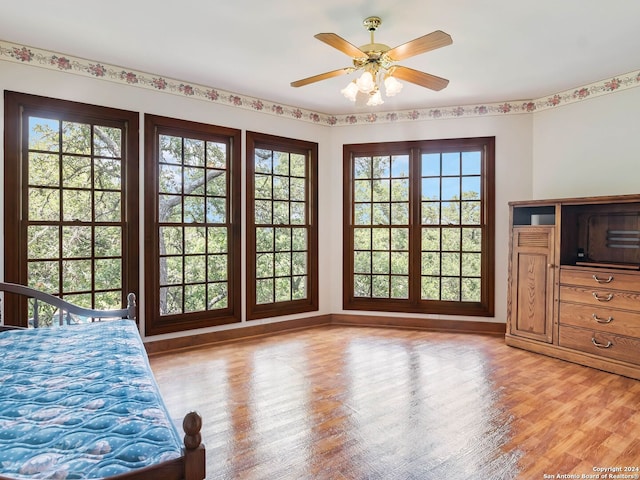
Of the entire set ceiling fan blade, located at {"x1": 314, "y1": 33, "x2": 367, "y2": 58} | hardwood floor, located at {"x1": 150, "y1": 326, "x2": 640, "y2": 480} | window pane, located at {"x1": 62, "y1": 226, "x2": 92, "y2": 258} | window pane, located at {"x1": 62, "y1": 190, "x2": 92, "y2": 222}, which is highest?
ceiling fan blade, located at {"x1": 314, "y1": 33, "x2": 367, "y2": 58}

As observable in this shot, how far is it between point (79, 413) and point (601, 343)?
3948mm

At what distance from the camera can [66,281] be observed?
141 inches

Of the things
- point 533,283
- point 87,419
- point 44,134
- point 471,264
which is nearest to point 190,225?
point 44,134

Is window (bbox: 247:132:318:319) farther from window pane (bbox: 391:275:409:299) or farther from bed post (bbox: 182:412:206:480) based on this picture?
bed post (bbox: 182:412:206:480)

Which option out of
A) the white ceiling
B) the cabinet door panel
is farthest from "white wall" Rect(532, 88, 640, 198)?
the cabinet door panel

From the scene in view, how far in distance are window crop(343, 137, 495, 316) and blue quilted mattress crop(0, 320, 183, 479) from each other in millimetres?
3370

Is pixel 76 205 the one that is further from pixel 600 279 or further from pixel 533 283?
pixel 600 279

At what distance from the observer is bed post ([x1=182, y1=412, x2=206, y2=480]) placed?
1161 millimetres

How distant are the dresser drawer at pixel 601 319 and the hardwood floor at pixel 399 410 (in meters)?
0.38

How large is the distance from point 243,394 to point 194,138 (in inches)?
105

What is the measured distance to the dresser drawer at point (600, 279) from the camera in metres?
3.39

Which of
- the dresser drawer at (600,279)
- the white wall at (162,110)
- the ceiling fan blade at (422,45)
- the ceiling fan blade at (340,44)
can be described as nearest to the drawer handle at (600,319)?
the dresser drawer at (600,279)

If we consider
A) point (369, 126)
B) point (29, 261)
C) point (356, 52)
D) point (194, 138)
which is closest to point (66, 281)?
point (29, 261)

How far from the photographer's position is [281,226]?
4949mm
